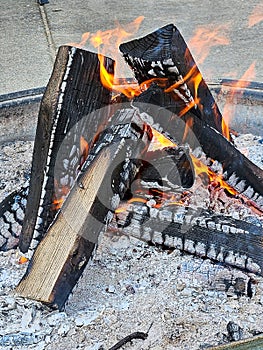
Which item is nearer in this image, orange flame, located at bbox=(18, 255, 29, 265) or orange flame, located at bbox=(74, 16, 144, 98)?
orange flame, located at bbox=(18, 255, 29, 265)

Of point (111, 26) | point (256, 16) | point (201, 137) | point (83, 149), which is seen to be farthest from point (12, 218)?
point (256, 16)

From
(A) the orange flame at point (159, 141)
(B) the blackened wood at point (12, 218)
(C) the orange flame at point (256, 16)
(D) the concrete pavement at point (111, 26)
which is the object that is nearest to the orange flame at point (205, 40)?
(D) the concrete pavement at point (111, 26)

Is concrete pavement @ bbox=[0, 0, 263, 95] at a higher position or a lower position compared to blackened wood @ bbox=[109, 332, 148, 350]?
lower

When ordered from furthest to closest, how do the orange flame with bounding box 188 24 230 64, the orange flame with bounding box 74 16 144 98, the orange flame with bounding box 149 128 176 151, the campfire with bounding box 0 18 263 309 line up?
the orange flame with bounding box 188 24 230 64 < the orange flame with bounding box 74 16 144 98 < the orange flame with bounding box 149 128 176 151 < the campfire with bounding box 0 18 263 309

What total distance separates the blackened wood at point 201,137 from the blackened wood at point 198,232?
4.7 inches

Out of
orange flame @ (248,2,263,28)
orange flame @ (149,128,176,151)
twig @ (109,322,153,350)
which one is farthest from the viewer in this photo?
orange flame @ (248,2,263,28)

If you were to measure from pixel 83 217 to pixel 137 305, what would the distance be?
0.26m

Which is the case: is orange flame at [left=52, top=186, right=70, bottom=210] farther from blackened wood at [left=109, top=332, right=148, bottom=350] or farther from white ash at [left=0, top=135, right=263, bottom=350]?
blackened wood at [left=109, top=332, right=148, bottom=350]

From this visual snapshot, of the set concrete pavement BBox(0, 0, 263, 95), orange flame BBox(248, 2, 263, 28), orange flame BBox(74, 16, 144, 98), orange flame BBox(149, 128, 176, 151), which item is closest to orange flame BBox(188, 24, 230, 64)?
concrete pavement BBox(0, 0, 263, 95)

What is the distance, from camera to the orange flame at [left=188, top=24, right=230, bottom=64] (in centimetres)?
391

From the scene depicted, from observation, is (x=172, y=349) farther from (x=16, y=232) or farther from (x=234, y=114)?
(x=234, y=114)

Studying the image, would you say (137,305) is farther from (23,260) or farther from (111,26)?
(111,26)

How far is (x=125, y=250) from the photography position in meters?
1.79

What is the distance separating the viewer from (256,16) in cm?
433
